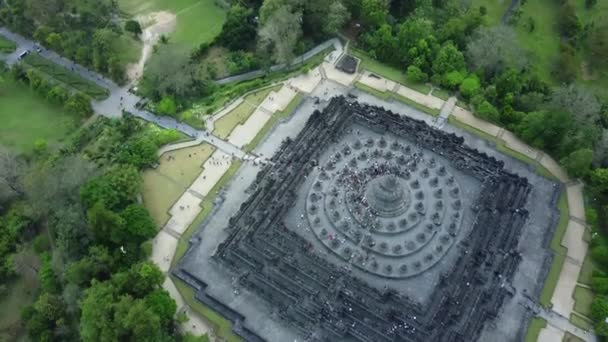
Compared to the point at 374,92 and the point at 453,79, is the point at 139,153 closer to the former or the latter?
the point at 374,92

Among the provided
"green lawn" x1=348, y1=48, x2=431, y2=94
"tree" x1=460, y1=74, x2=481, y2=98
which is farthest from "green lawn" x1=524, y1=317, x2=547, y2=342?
"green lawn" x1=348, y1=48, x2=431, y2=94

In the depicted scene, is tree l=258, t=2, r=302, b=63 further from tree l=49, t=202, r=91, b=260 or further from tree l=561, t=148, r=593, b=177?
tree l=561, t=148, r=593, b=177

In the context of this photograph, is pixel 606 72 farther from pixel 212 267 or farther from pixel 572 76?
pixel 212 267

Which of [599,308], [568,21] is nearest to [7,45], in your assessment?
[568,21]

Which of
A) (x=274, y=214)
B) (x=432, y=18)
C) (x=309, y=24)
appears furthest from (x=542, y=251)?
(x=309, y=24)

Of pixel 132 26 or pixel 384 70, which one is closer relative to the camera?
pixel 384 70

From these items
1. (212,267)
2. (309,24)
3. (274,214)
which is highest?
(309,24)

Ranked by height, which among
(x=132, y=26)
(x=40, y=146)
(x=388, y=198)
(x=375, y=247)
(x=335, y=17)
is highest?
(x=335, y=17)
